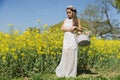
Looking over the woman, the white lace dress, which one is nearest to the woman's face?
the woman

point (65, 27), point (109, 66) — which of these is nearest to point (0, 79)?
point (65, 27)

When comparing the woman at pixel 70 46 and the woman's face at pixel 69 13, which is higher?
the woman's face at pixel 69 13

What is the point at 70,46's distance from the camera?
10234 millimetres

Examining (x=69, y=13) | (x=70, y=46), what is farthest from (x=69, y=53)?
(x=69, y=13)

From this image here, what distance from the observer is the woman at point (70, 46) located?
10250 millimetres

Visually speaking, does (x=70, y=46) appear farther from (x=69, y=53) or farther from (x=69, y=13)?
(x=69, y=13)

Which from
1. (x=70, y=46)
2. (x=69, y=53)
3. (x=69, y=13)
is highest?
(x=69, y=13)

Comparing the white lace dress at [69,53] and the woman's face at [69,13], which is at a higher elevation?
the woman's face at [69,13]

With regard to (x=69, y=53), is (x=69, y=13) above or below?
above

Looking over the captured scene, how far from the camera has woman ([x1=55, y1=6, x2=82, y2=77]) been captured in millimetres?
10250

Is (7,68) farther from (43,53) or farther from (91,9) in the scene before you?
(91,9)

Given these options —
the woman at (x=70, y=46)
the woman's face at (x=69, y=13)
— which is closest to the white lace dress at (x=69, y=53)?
the woman at (x=70, y=46)

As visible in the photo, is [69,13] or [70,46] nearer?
[70,46]

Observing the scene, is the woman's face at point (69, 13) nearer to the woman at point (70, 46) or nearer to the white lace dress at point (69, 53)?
the woman at point (70, 46)
